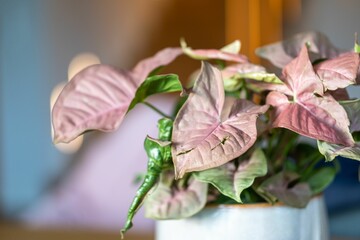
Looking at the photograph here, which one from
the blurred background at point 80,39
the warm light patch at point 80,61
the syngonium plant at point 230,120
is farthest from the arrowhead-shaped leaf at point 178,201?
the warm light patch at point 80,61

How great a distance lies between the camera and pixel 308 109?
41 centimetres

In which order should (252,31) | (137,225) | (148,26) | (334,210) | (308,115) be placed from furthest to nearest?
(148,26) < (252,31) < (137,225) < (334,210) < (308,115)

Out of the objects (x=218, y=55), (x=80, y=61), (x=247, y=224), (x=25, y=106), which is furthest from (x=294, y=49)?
(x=25, y=106)

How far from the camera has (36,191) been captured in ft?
8.29

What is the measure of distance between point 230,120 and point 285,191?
0.34 ft

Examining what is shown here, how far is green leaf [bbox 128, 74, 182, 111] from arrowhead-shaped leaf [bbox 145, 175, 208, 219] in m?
0.09

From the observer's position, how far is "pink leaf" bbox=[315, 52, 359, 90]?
40 cm

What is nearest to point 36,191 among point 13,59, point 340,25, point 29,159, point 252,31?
point 29,159

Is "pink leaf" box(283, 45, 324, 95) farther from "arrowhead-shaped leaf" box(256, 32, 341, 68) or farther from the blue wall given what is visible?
the blue wall

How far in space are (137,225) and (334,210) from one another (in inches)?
20.1

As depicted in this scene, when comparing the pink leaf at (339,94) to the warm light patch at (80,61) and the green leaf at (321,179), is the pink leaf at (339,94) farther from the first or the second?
the warm light patch at (80,61)

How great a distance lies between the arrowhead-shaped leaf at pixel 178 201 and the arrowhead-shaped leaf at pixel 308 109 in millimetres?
101

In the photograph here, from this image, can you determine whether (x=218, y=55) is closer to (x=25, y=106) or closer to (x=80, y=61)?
(x=80, y=61)

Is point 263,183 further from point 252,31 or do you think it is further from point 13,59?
point 13,59
